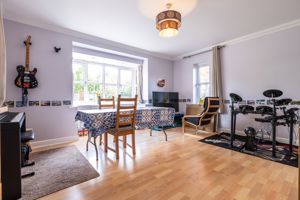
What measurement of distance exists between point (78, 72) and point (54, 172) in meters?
2.85

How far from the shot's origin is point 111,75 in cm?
462

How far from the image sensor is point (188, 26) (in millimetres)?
3051

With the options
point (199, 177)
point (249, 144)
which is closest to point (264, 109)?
point (249, 144)

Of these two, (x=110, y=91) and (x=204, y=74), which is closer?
(x=110, y=91)

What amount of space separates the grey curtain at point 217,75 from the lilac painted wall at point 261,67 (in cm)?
12

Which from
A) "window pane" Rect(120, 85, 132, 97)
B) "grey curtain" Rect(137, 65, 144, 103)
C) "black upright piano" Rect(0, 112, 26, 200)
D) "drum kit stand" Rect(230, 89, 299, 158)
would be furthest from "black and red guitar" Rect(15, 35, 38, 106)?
"drum kit stand" Rect(230, 89, 299, 158)

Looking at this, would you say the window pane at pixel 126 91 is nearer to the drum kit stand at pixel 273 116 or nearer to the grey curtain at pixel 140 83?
the grey curtain at pixel 140 83

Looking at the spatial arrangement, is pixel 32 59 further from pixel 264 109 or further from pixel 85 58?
pixel 264 109

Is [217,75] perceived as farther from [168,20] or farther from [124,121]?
[124,121]

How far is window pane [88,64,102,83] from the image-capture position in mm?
4223

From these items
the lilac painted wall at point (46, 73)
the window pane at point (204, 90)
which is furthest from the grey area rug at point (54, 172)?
the window pane at point (204, 90)

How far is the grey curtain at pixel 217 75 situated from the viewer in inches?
159

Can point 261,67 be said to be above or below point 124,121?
above

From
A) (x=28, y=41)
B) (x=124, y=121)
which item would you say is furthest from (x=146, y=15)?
(x=28, y=41)
